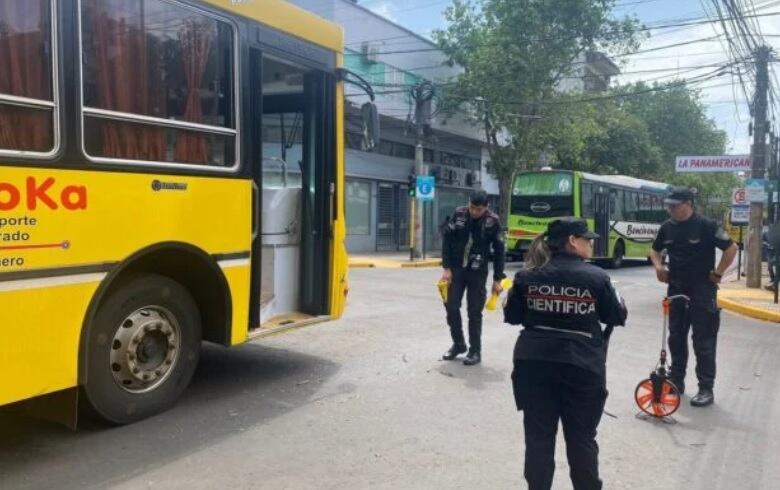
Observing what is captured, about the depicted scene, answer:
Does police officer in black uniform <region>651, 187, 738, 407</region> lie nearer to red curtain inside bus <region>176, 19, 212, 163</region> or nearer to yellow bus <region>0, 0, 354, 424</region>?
yellow bus <region>0, 0, 354, 424</region>

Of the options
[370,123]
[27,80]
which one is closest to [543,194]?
[370,123]

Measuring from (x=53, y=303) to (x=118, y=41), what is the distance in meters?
1.70

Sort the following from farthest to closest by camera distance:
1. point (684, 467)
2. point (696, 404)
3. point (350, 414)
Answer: point (696, 404) → point (350, 414) → point (684, 467)

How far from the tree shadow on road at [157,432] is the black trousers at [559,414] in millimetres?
2207

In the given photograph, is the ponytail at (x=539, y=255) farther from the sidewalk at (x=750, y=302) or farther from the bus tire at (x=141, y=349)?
the sidewalk at (x=750, y=302)

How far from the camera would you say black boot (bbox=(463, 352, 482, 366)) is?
266 inches

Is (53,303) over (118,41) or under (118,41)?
under

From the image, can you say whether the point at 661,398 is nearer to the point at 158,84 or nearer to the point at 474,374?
the point at 474,374

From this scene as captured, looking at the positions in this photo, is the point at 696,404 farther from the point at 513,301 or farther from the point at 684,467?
the point at 513,301

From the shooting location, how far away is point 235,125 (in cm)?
521

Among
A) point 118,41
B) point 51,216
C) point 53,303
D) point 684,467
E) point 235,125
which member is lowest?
point 684,467

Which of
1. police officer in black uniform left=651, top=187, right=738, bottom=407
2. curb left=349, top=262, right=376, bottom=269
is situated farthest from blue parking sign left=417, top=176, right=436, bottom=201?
police officer in black uniform left=651, top=187, right=738, bottom=407

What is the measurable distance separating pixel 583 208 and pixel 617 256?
3.16m

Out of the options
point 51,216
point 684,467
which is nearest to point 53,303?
point 51,216
